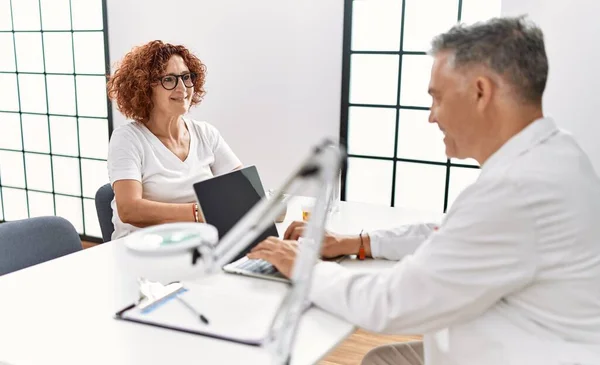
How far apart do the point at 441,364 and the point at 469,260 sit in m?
0.31

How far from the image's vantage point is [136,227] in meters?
2.17

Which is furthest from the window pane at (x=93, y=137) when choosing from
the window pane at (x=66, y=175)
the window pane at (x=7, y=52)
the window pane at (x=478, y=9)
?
the window pane at (x=478, y=9)

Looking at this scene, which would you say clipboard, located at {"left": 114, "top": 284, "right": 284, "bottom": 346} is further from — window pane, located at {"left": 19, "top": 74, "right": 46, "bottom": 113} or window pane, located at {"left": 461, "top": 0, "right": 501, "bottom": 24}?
window pane, located at {"left": 19, "top": 74, "right": 46, "bottom": 113}

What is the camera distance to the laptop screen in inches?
62.1

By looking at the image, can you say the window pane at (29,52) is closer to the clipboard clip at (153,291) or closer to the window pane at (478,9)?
the window pane at (478,9)

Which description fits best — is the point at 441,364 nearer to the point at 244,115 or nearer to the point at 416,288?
the point at 416,288

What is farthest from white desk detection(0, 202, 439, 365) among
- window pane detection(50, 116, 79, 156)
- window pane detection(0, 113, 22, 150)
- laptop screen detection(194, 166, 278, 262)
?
window pane detection(0, 113, 22, 150)

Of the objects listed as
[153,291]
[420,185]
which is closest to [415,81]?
[420,185]

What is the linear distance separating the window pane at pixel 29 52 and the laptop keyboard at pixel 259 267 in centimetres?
358

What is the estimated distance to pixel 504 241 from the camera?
1067 millimetres

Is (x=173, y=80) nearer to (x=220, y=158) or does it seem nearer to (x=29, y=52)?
(x=220, y=158)

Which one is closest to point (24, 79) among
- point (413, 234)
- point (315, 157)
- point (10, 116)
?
point (10, 116)

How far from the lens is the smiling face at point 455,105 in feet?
3.92

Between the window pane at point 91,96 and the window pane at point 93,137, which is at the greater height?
the window pane at point 91,96
